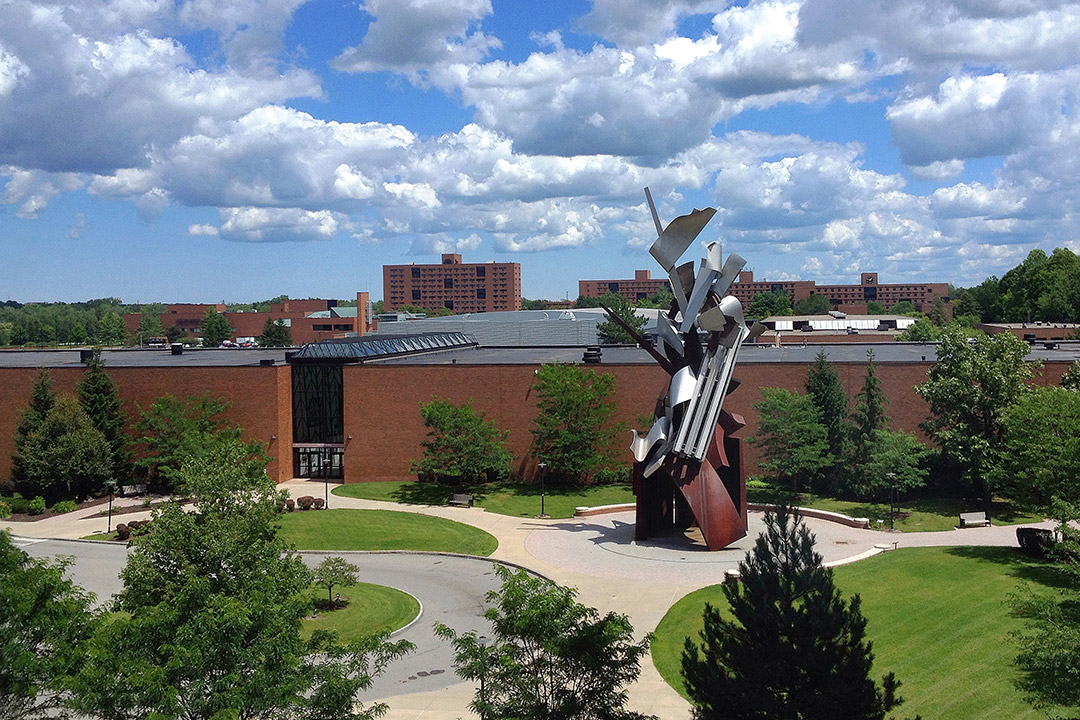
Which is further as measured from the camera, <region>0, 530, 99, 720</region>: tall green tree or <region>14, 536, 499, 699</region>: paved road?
<region>14, 536, 499, 699</region>: paved road

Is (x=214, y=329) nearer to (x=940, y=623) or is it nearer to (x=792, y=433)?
(x=792, y=433)

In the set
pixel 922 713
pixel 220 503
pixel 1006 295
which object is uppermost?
pixel 1006 295

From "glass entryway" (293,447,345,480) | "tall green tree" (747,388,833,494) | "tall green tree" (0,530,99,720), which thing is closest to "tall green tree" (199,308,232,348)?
"glass entryway" (293,447,345,480)

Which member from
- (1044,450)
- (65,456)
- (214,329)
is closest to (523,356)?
(65,456)

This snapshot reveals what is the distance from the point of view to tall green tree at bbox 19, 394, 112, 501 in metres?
42.4

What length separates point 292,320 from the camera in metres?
150

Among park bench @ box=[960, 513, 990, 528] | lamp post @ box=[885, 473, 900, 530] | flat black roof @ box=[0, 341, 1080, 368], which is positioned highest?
flat black roof @ box=[0, 341, 1080, 368]

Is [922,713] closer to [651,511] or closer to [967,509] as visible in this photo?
[651,511]

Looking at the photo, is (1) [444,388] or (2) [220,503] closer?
(2) [220,503]

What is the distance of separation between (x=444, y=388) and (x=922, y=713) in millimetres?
32415

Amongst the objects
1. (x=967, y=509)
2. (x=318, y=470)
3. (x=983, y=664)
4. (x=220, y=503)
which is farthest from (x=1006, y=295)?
(x=220, y=503)

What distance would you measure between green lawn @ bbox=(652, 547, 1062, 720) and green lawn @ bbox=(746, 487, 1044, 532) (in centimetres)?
538

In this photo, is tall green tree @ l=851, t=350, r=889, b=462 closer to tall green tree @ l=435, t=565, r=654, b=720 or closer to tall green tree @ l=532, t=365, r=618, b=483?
tall green tree @ l=532, t=365, r=618, b=483

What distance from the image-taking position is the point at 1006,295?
120m
